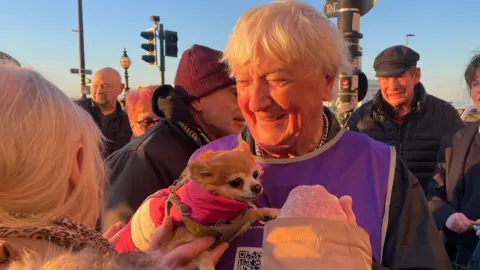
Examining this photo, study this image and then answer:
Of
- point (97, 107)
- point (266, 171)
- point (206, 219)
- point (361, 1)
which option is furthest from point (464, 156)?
point (97, 107)

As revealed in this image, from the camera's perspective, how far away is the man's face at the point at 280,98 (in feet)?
5.89

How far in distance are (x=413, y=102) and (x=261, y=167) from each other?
123 inches

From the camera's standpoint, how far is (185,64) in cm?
299

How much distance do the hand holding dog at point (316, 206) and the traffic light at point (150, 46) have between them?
12.8 m

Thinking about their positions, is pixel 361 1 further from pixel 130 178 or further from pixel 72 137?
pixel 72 137

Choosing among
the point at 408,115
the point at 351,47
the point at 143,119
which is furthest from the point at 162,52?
the point at 408,115

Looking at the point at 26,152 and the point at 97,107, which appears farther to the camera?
the point at 97,107

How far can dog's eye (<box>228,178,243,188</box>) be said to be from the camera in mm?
1731

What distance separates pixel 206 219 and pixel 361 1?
5193mm

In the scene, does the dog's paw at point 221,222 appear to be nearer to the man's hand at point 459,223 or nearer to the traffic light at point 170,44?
the man's hand at point 459,223

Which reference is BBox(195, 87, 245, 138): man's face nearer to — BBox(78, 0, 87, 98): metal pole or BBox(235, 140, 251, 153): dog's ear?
BBox(235, 140, 251, 153): dog's ear

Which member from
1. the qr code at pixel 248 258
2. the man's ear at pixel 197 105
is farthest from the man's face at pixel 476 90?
the qr code at pixel 248 258

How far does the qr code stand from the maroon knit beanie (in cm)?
138

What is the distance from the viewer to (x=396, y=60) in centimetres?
442
